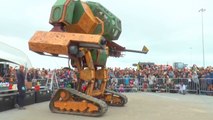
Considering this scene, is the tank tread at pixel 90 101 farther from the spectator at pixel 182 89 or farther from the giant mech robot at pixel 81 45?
the spectator at pixel 182 89

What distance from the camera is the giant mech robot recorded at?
40.3 ft

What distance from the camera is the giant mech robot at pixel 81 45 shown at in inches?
484

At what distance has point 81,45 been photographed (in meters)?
12.6

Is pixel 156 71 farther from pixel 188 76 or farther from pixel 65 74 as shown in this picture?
pixel 65 74

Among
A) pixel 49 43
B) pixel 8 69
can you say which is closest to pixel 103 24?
pixel 49 43

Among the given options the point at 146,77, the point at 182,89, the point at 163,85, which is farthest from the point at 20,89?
the point at 146,77

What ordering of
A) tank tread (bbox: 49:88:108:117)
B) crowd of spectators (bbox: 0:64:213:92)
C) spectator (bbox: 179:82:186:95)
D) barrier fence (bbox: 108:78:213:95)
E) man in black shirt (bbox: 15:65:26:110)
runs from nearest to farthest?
tank tread (bbox: 49:88:108:117) → man in black shirt (bbox: 15:65:26:110) → barrier fence (bbox: 108:78:213:95) → crowd of spectators (bbox: 0:64:213:92) → spectator (bbox: 179:82:186:95)

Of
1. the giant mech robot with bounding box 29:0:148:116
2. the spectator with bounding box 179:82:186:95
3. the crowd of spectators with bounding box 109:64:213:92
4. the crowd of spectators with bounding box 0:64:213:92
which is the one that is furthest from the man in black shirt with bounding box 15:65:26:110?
the spectator with bounding box 179:82:186:95

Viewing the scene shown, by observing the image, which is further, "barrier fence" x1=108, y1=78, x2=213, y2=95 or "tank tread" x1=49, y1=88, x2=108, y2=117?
"barrier fence" x1=108, y1=78, x2=213, y2=95

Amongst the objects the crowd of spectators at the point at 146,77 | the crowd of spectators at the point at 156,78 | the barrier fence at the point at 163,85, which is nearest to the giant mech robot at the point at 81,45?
the crowd of spectators at the point at 146,77

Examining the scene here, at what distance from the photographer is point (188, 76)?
2508cm

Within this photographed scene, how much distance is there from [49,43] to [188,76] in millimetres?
14827

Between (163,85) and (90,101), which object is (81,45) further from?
(163,85)

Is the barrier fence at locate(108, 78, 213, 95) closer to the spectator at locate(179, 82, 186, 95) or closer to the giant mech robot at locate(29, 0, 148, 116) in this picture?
the spectator at locate(179, 82, 186, 95)
